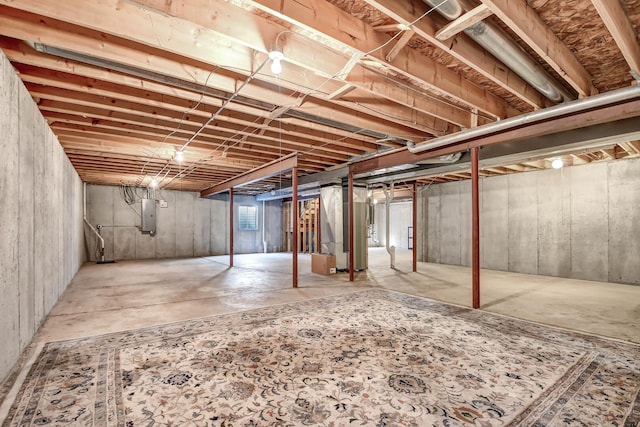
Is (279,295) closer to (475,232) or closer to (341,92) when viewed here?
(475,232)

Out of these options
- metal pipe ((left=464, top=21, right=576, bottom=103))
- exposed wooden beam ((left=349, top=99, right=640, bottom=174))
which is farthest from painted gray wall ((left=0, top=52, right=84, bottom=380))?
exposed wooden beam ((left=349, top=99, right=640, bottom=174))

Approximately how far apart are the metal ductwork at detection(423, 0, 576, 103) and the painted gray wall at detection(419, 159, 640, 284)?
14.7 ft

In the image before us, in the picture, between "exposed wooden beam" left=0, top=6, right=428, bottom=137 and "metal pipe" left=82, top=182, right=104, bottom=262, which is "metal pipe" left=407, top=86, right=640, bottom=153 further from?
"metal pipe" left=82, top=182, right=104, bottom=262

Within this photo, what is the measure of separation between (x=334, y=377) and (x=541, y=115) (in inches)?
125

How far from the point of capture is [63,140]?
449 cm

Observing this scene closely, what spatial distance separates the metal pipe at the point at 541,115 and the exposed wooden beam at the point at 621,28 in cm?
23

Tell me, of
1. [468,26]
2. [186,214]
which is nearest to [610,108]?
[468,26]

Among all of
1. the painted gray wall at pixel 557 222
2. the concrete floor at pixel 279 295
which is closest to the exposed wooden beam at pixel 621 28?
the concrete floor at pixel 279 295

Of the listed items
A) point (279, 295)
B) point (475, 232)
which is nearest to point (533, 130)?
point (475, 232)

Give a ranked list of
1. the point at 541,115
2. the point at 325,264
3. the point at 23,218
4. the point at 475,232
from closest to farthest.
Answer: the point at 23,218, the point at 541,115, the point at 475,232, the point at 325,264

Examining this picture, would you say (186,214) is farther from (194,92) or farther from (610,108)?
(610,108)

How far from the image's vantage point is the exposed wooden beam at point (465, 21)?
1724 millimetres

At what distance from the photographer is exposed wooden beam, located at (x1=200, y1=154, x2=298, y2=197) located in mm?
5412

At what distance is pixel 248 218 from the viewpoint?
11852 millimetres
